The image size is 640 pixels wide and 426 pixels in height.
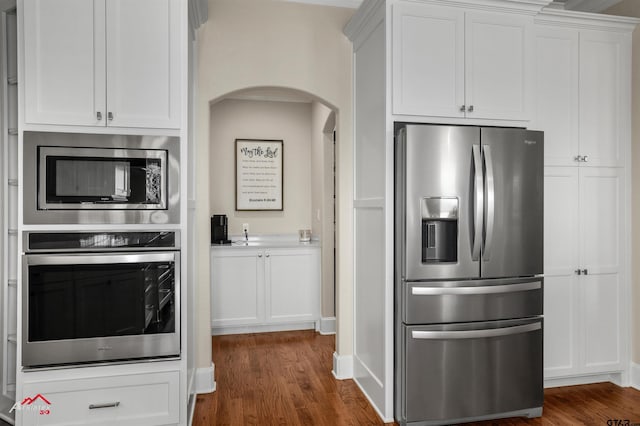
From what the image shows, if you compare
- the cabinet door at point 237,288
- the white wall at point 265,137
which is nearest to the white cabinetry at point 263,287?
the cabinet door at point 237,288

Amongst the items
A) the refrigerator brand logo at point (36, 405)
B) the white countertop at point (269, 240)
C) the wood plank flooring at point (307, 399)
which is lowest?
the wood plank flooring at point (307, 399)

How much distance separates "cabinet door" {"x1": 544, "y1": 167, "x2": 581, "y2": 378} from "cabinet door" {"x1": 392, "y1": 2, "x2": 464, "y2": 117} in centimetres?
101

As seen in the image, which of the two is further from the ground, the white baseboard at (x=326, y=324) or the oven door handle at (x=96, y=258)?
the oven door handle at (x=96, y=258)

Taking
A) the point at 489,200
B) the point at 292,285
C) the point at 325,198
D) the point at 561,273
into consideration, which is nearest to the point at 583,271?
the point at 561,273

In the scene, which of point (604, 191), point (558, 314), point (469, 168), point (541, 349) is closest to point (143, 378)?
point (469, 168)

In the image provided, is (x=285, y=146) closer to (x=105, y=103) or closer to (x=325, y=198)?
(x=325, y=198)

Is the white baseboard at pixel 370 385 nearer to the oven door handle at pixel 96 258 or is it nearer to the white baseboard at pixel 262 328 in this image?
the white baseboard at pixel 262 328

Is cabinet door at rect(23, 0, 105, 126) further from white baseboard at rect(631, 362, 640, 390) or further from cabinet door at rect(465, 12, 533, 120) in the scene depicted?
white baseboard at rect(631, 362, 640, 390)

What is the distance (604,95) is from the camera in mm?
3137

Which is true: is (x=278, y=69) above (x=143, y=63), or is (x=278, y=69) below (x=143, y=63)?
above

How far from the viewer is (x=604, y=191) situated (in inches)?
123

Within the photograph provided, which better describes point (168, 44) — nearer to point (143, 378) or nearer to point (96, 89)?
point (96, 89)

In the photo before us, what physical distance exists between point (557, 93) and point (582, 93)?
0.21 meters

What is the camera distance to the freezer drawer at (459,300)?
251 cm
